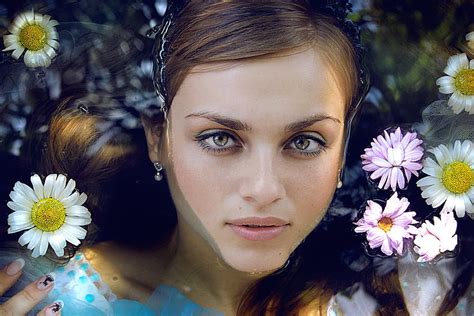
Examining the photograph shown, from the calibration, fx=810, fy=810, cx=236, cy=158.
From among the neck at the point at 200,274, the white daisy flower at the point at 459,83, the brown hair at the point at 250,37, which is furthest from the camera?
the white daisy flower at the point at 459,83

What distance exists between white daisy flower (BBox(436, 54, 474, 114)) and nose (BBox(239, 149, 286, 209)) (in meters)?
0.55

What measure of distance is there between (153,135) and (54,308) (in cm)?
50

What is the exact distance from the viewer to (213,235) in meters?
2.05

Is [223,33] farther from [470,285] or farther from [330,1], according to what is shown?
[470,285]

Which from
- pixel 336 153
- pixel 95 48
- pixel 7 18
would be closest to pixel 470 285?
pixel 336 153

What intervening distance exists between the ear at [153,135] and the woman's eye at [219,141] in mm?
114

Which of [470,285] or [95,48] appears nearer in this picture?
[95,48]

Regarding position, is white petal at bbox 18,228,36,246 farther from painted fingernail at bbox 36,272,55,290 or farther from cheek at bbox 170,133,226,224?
cheek at bbox 170,133,226,224

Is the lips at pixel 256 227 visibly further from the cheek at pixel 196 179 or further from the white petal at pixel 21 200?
the white petal at pixel 21 200

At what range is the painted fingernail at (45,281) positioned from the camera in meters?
2.04

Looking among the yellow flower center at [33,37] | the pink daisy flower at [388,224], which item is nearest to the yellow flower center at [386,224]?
the pink daisy flower at [388,224]

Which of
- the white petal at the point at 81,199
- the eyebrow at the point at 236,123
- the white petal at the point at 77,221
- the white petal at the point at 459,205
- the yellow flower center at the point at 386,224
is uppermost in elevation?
the eyebrow at the point at 236,123

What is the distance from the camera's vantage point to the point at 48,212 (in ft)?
6.59

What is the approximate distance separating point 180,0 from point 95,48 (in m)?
0.25
